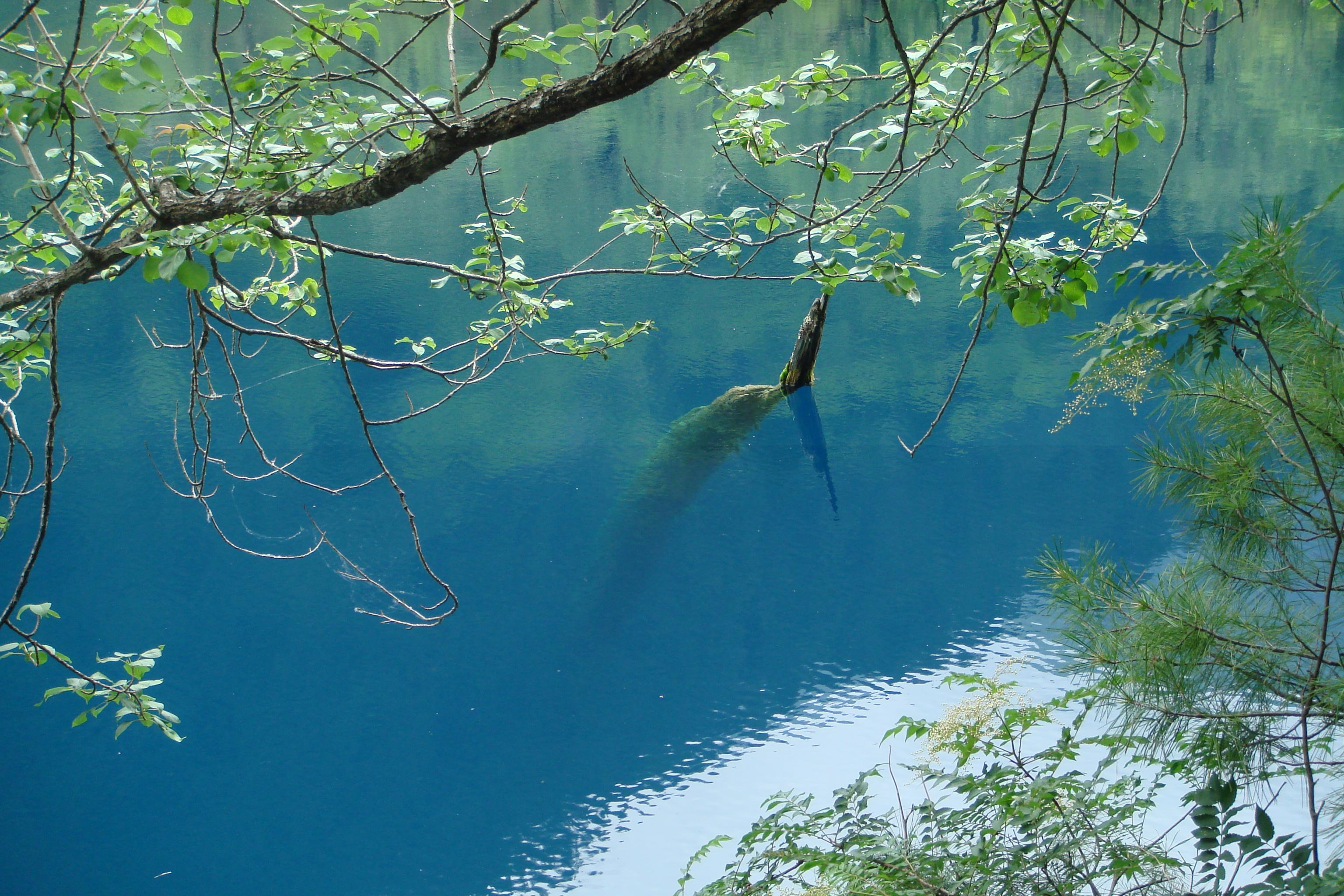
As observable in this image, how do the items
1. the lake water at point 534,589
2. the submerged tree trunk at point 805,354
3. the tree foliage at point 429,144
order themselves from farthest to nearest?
1. the submerged tree trunk at point 805,354
2. the lake water at point 534,589
3. the tree foliage at point 429,144

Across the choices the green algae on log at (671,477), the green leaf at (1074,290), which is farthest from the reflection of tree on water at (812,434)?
the green leaf at (1074,290)

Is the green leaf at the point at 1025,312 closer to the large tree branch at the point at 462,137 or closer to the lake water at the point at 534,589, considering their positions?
the large tree branch at the point at 462,137

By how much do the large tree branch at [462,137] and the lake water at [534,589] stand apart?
181cm

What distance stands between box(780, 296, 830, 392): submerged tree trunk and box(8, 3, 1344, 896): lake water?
0.22 m

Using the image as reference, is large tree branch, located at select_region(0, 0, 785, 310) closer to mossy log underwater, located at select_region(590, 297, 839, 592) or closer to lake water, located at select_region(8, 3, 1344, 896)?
lake water, located at select_region(8, 3, 1344, 896)

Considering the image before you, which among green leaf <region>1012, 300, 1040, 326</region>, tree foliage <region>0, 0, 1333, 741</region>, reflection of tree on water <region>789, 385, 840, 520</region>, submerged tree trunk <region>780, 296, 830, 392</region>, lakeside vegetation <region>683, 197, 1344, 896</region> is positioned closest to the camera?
tree foliage <region>0, 0, 1333, 741</region>

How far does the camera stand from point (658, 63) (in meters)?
1.42

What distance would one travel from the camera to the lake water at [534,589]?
372 cm

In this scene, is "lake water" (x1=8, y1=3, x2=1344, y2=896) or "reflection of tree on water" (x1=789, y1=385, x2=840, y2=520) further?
"reflection of tree on water" (x1=789, y1=385, x2=840, y2=520)

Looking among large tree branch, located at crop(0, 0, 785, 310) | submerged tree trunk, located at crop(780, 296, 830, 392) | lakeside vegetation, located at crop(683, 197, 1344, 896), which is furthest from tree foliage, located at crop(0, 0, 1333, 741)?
submerged tree trunk, located at crop(780, 296, 830, 392)

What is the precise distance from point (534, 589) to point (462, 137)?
3.78m

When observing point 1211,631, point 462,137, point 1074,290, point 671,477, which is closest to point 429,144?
point 462,137

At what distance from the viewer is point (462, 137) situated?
1.57 metres

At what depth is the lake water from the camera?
12.2 feet
